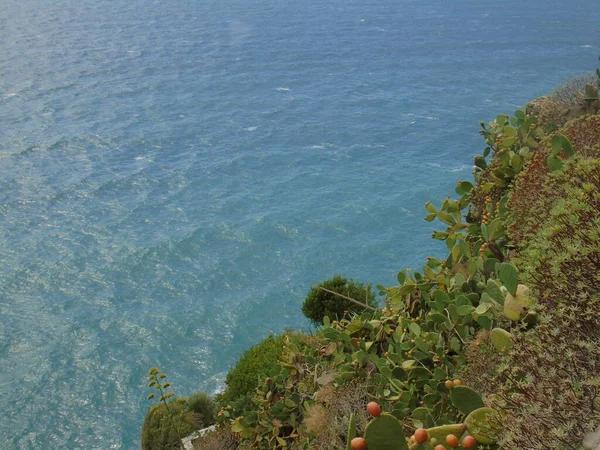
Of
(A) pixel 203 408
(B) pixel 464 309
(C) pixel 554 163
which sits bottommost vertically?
(A) pixel 203 408

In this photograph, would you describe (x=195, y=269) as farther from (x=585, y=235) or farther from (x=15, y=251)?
(x=585, y=235)

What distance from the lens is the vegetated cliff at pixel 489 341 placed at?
149 inches

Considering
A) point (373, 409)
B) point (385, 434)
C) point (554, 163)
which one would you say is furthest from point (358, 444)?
point (554, 163)

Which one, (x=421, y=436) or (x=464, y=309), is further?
(x=464, y=309)

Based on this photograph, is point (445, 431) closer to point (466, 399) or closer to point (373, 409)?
point (466, 399)

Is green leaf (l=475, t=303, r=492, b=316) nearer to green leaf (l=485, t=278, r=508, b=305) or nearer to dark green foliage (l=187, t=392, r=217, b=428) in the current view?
green leaf (l=485, t=278, r=508, b=305)

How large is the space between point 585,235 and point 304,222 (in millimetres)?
32566

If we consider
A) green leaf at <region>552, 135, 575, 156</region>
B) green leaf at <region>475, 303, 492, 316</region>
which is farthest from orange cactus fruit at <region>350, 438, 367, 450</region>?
green leaf at <region>552, 135, 575, 156</region>

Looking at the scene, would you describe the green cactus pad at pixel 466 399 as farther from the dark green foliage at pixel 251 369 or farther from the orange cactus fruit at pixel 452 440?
the dark green foliage at pixel 251 369

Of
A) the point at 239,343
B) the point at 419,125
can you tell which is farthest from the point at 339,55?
the point at 239,343

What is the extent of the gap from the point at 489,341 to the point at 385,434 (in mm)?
1675

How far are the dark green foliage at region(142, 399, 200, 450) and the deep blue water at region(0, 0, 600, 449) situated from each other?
5.22 metres

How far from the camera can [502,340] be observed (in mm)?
4637

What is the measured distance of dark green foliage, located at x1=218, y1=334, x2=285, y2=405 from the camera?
48.3 ft
